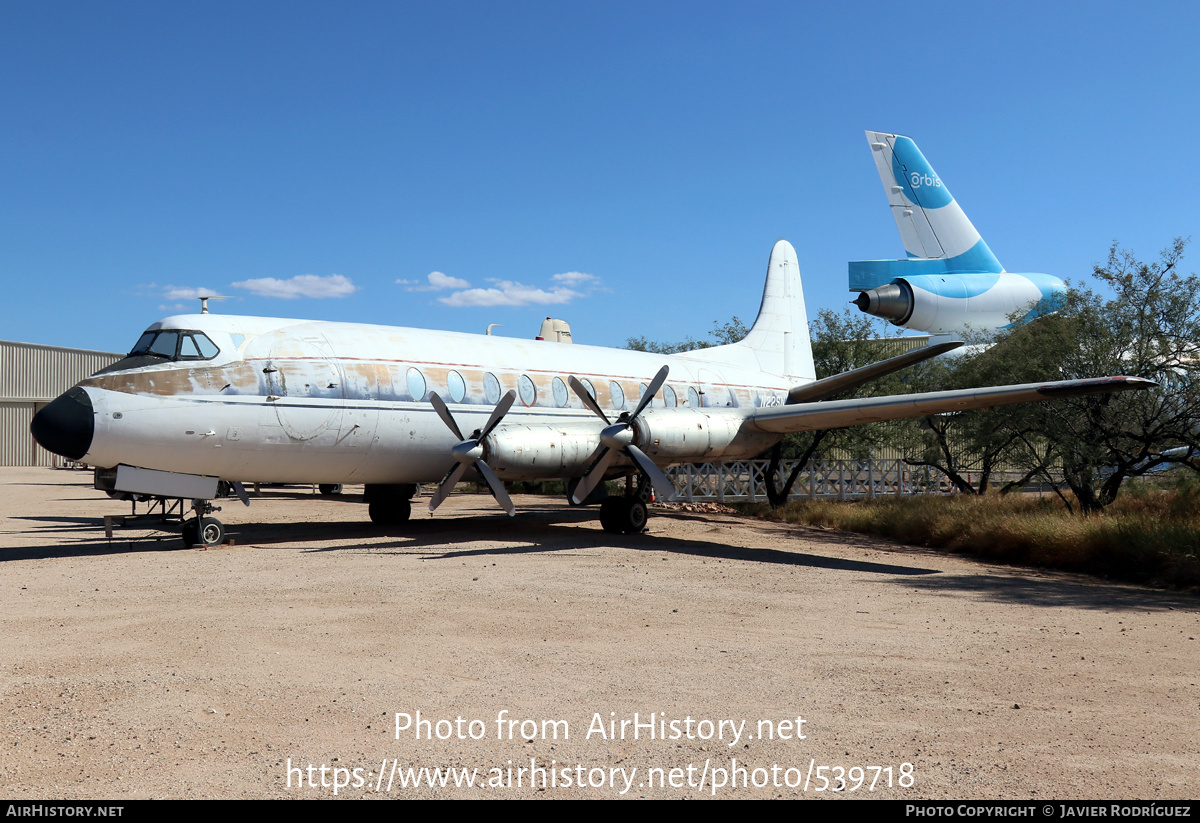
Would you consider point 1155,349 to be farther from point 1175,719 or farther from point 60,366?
point 60,366

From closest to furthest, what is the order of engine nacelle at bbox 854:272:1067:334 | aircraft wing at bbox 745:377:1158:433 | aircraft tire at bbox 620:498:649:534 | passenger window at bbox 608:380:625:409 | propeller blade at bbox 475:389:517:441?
1. aircraft wing at bbox 745:377:1158:433
2. propeller blade at bbox 475:389:517:441
3. aircraft tire at bbox 620:498:649:534
4. passenger window at bbox 608:380:625:409
5. engine nacelle at bbox 854:272:1067:334

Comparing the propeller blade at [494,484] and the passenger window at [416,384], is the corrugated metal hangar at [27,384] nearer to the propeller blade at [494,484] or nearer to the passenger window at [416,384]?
the passenger window at [416,384]

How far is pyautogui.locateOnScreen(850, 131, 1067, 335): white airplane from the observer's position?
32750 mm

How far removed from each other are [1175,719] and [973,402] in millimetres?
9795

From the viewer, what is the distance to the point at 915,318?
32.8 meters

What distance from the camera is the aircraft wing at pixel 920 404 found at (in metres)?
12.9

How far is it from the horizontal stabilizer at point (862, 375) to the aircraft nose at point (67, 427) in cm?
1518

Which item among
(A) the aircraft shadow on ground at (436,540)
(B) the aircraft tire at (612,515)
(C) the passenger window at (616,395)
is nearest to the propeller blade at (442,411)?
(A) the aircraft shadow on ground at (436,540)

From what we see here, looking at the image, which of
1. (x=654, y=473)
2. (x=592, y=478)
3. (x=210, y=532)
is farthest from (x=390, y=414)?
(x=654, y=473)

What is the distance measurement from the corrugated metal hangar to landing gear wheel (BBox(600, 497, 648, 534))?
166 feet

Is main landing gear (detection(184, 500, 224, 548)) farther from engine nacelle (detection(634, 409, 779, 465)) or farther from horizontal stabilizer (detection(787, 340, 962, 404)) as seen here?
horizontal stabilizer (detection(787, 340, 962, 404))

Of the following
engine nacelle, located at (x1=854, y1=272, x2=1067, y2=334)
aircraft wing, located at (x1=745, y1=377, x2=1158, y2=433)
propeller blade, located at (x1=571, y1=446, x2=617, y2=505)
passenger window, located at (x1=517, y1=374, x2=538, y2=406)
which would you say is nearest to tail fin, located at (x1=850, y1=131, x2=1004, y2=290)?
engine nacelle, located at (x1=854, y1=272, x2=1067, y2=334)

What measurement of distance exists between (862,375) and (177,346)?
585 inches
